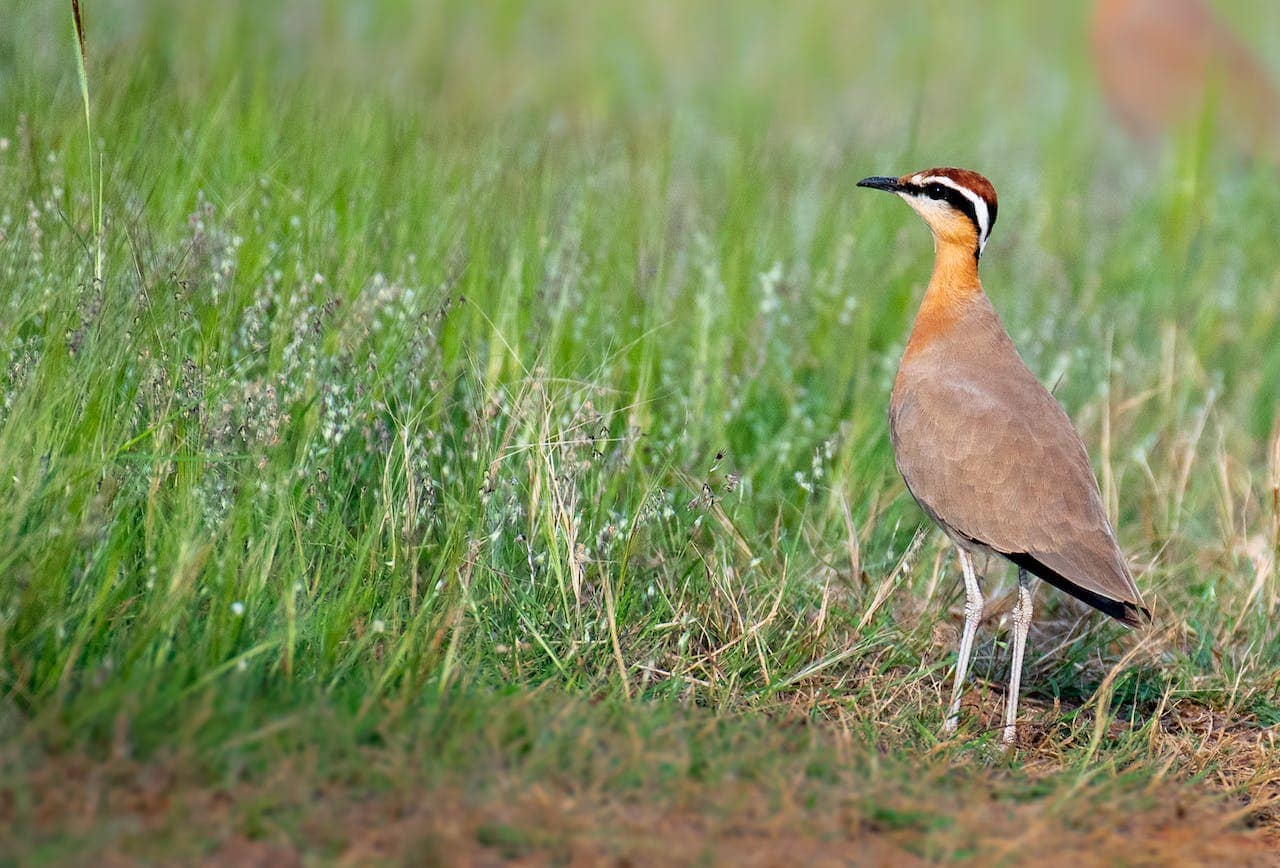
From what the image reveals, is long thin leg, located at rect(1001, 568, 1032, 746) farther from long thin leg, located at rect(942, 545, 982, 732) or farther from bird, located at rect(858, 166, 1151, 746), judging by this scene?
long thin leg, located at rect(942, 545, 982, 732)

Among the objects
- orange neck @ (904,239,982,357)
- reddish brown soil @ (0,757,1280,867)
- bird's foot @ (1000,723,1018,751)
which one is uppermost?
orange neck @ (904,239,982,357)

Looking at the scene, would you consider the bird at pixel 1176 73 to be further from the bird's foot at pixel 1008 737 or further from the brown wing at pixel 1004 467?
the bird's foot at pixel 1008 737

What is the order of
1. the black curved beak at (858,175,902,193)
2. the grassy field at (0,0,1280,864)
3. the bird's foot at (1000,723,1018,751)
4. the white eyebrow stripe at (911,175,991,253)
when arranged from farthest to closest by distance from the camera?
1. the black curved beak at (858,175,902,193)
2. the white eyebrow stripe at (911,175,991,253)
3. the bird's foot at (1000,723,1018,751)
4. the grassy field at (0,0,1280,864)

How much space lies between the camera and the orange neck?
4527 millimetres

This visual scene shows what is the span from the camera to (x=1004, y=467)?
161 inches

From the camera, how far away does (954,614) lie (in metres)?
4.63

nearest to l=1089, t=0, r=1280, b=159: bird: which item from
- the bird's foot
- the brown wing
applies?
the brown wing

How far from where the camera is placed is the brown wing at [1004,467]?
3.93 m

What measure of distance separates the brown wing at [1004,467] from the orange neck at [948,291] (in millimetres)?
81

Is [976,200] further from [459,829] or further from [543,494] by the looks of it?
[459,829]

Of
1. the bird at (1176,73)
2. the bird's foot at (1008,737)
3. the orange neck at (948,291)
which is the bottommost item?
the bird's foot at (1008,737)

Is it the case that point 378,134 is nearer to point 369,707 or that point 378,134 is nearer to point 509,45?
point 369,707

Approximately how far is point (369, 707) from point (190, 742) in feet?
1.36

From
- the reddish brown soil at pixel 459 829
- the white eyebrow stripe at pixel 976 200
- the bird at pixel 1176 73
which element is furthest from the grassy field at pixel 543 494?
the bird at pixel 1176 73
